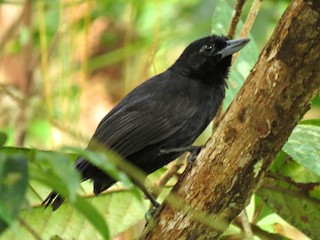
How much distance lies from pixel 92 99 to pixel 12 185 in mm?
4618

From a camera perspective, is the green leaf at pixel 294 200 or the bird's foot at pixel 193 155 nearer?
the bird's foot at pixel 193 155

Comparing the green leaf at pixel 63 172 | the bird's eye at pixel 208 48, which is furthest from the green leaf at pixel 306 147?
the green leaf at pixel 63 172

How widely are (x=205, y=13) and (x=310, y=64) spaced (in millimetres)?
2693

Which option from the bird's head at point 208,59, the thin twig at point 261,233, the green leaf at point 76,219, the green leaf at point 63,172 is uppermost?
the green leaf at point 63,172

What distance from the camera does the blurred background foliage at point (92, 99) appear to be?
5.21 feet

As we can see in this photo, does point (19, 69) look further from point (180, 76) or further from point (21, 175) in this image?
point (21, 175)

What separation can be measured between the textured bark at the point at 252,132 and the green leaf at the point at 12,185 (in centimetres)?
90

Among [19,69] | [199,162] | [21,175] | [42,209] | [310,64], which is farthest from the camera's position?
[19,69]

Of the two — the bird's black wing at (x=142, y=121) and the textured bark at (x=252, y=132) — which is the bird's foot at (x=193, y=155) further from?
the bird's black wing at (x=142, y=121)

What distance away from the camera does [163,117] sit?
2.92 metres

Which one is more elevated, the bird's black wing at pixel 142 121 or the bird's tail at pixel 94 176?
the bird's black wing at pixel 142 121

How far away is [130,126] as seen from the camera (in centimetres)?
285

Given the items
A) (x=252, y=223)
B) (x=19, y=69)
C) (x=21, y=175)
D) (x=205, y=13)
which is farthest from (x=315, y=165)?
(x=19, y=69)

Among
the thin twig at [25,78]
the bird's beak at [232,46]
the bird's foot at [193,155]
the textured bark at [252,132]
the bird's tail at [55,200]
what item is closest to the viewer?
the textured bark at [252,132]
